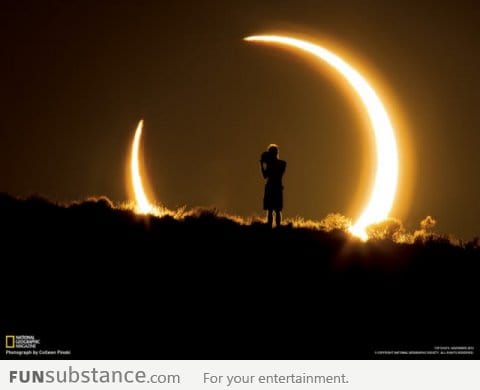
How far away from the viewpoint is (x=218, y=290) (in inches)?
646

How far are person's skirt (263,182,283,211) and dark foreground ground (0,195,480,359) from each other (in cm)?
64

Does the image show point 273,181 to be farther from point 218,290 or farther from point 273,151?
point 218,290

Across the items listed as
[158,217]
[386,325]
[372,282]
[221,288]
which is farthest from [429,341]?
[158,217]

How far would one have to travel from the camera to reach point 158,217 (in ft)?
65.5

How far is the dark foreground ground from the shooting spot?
15.1 metres

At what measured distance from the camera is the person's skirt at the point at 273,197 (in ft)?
62.1

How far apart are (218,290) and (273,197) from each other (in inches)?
128

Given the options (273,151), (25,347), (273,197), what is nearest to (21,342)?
(25,347)

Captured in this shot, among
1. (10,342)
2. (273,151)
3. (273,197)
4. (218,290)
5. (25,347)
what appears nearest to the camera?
(25,347)

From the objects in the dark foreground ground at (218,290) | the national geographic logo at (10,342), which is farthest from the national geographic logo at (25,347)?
the dark foreground ground at (218,290)

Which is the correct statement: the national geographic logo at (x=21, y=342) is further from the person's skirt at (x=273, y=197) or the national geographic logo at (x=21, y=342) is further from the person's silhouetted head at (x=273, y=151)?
the person's silhouetted head at (x=273, y=151)

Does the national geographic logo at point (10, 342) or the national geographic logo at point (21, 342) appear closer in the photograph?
the national geographic logo at point (21, 342)

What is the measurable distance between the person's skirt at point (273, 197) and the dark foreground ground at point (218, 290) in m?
0.64

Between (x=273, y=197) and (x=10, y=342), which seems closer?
(x=10, y=342)
